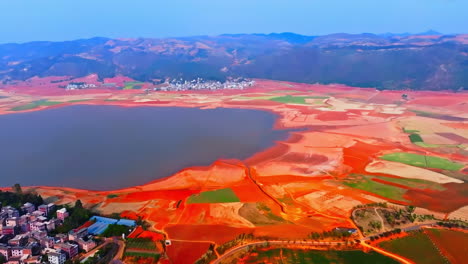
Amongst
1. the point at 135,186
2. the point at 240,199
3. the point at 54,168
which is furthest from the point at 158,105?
the point at 240,199

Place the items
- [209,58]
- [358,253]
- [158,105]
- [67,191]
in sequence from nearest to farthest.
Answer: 1. [358,253]
2. [67,191]
3. [158,105]
4. [209,58]

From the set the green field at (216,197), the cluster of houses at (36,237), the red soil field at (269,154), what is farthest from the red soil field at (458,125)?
the cluster of houses at (36,237)

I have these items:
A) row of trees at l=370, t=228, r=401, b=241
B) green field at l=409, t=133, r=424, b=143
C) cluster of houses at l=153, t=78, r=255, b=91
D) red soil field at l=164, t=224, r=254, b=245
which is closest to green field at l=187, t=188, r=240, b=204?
red soil field at l=164, t=224, r=254, b=245

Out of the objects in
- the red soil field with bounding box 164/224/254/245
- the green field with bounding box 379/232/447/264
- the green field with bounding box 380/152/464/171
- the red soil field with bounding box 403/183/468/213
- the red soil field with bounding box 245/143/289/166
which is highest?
the red soil field with bounding box 245/143/289/166

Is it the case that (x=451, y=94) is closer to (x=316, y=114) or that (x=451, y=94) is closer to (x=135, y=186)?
(x=316, y=114)

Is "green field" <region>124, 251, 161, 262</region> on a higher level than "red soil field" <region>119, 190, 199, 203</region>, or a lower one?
lower

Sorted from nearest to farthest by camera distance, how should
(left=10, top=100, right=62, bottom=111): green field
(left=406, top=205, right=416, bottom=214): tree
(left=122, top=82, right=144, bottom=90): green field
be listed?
(left=406, top=205, right=416, bottom=214): tree → (left=10, top=100, right=62, bottom=111): green field → (left=122, top=82, right=144, bottom=90): green field

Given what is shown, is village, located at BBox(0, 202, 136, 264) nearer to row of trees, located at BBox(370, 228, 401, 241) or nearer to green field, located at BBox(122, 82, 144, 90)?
row of trees, located at BBox(370, 228, 401, 241)
